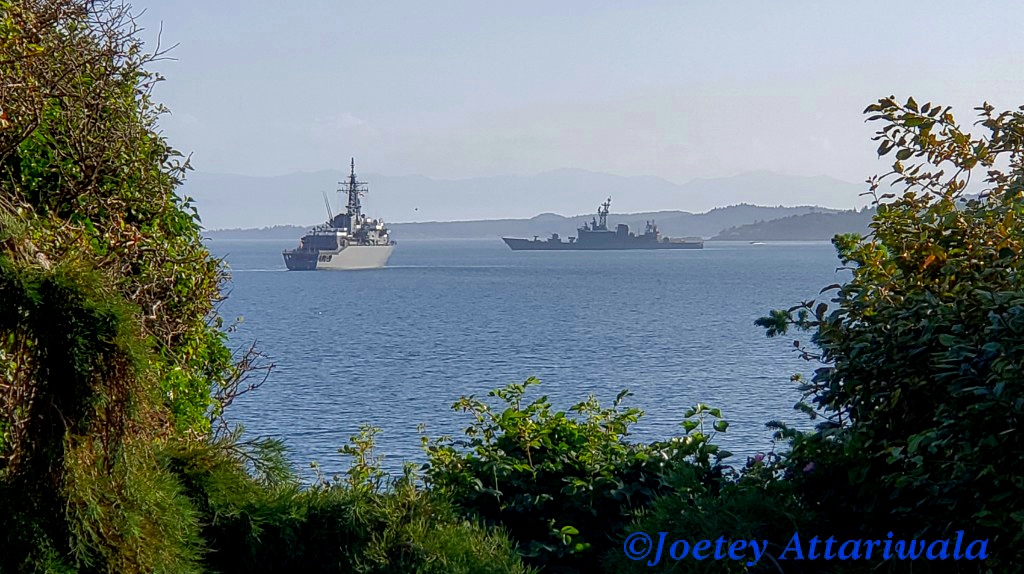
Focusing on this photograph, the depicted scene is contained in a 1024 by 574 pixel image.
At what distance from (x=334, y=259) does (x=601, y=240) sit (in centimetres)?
6209

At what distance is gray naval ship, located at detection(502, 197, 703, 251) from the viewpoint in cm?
14200

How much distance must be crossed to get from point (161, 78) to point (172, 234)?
2.74 ft

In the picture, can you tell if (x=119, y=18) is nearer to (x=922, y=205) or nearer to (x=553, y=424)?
(x=553, y=424)

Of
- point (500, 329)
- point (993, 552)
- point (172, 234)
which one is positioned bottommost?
→ point (500, 329)

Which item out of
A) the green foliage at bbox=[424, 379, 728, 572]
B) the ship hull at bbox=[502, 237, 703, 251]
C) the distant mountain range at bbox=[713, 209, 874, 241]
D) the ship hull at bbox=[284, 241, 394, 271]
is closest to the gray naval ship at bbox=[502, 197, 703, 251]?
the ship hull at bbox=[502, 237, 703, 251]

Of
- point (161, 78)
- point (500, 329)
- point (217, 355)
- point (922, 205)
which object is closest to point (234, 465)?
point (217, 355)

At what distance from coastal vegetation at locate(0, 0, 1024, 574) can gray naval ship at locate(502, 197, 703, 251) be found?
131 m

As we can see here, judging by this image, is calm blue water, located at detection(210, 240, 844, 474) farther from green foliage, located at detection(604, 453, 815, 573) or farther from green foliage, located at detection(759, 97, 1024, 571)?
green foliage, located at detection(759, 97, 1024, 571)

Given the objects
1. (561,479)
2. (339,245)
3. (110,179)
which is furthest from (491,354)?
(339,245)

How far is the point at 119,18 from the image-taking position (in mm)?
4430

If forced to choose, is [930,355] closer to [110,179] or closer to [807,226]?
[110,179]

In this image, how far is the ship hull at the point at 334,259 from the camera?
89.5 meters

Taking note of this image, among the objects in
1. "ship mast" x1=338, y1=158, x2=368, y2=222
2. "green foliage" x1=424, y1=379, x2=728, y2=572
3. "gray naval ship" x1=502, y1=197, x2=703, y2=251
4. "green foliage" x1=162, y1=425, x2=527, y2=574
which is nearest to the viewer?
"green foliage" x1=162, y1=425, x2=527, y2=574

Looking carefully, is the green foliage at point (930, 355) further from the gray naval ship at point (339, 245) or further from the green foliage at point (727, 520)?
the gray naval ship at point (339, 245)
